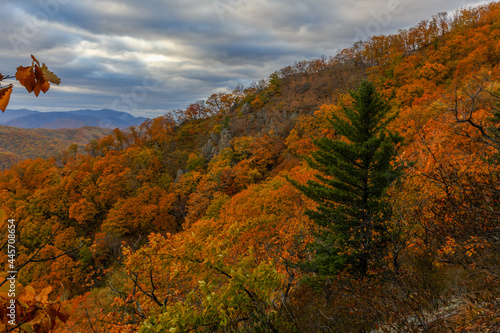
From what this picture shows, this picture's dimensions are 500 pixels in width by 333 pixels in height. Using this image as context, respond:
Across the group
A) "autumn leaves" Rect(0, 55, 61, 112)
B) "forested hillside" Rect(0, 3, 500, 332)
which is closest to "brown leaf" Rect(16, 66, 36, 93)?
"autumn leaves" Rect(0, 55, 61, 112)

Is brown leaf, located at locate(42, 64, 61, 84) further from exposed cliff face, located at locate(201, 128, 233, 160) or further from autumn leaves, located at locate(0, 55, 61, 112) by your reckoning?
exposed cliff face, located at locate(201, 128, 233, 160)

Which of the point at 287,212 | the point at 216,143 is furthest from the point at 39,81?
the point at 216,143

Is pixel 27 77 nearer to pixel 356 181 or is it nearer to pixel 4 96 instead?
pixel 4 96

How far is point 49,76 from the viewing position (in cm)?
161

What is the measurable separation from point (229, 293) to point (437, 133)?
15134 millimetres

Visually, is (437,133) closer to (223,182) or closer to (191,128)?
(223,182)

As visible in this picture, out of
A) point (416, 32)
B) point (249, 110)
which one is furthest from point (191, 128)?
point (416, 32)

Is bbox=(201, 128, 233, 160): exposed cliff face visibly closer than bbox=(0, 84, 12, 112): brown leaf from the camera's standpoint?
No

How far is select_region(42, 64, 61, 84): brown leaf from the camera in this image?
5.26 feet

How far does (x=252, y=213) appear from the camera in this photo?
20.4 metres

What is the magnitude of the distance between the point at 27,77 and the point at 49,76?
0.12 m

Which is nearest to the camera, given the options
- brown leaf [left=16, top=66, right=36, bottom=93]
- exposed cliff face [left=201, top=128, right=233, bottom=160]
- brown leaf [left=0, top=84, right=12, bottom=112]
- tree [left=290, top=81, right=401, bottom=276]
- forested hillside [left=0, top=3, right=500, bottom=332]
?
brown leaf [left=0, top=84, right=12, bottom=112]

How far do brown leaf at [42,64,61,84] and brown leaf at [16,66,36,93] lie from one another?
0.07 meters

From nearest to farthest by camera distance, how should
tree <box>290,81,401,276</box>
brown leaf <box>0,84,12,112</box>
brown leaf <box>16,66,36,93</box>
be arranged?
1. brown leaf <box>0,84,12,112</box>
2. brown leaf <box>16,66,36,93</box>
3. tree <box>290,81,401,276</box>
